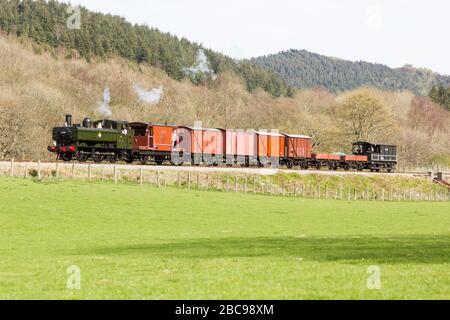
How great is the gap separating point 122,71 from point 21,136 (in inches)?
3799

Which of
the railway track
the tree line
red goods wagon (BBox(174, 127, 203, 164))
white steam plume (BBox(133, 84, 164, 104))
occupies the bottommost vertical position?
the railway track

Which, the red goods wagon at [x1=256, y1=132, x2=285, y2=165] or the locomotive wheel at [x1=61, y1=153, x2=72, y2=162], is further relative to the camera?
the red goods wagon at [x1=256, y1=132, x2=285, y2=165]

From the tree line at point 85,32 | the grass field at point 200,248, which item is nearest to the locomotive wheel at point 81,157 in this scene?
the grass field at point 200,248

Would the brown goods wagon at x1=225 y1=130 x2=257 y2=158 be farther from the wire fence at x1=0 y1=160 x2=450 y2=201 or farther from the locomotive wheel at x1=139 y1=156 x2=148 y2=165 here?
the locomotive wheel at x1=139 y1=156 x2=148 y2=165

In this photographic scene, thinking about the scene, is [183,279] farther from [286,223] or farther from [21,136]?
[21,136]

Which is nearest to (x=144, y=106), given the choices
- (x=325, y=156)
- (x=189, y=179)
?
(x=325, y=156)

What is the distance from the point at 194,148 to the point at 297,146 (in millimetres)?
19322

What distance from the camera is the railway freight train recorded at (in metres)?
59.8

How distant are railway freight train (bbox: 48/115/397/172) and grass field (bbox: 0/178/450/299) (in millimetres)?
9093

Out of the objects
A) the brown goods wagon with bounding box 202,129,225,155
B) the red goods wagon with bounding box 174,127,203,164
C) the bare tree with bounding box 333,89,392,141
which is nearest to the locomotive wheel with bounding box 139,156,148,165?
the red goods wagon with bounding box 174,127,203,164

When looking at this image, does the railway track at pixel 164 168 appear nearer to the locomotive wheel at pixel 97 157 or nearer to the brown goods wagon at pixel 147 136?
the locomotive wheel at pixel 97 157

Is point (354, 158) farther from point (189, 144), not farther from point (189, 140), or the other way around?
point (189, 140)

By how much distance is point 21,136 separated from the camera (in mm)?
73812

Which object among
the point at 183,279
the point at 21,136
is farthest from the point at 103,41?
the point at 183,279
